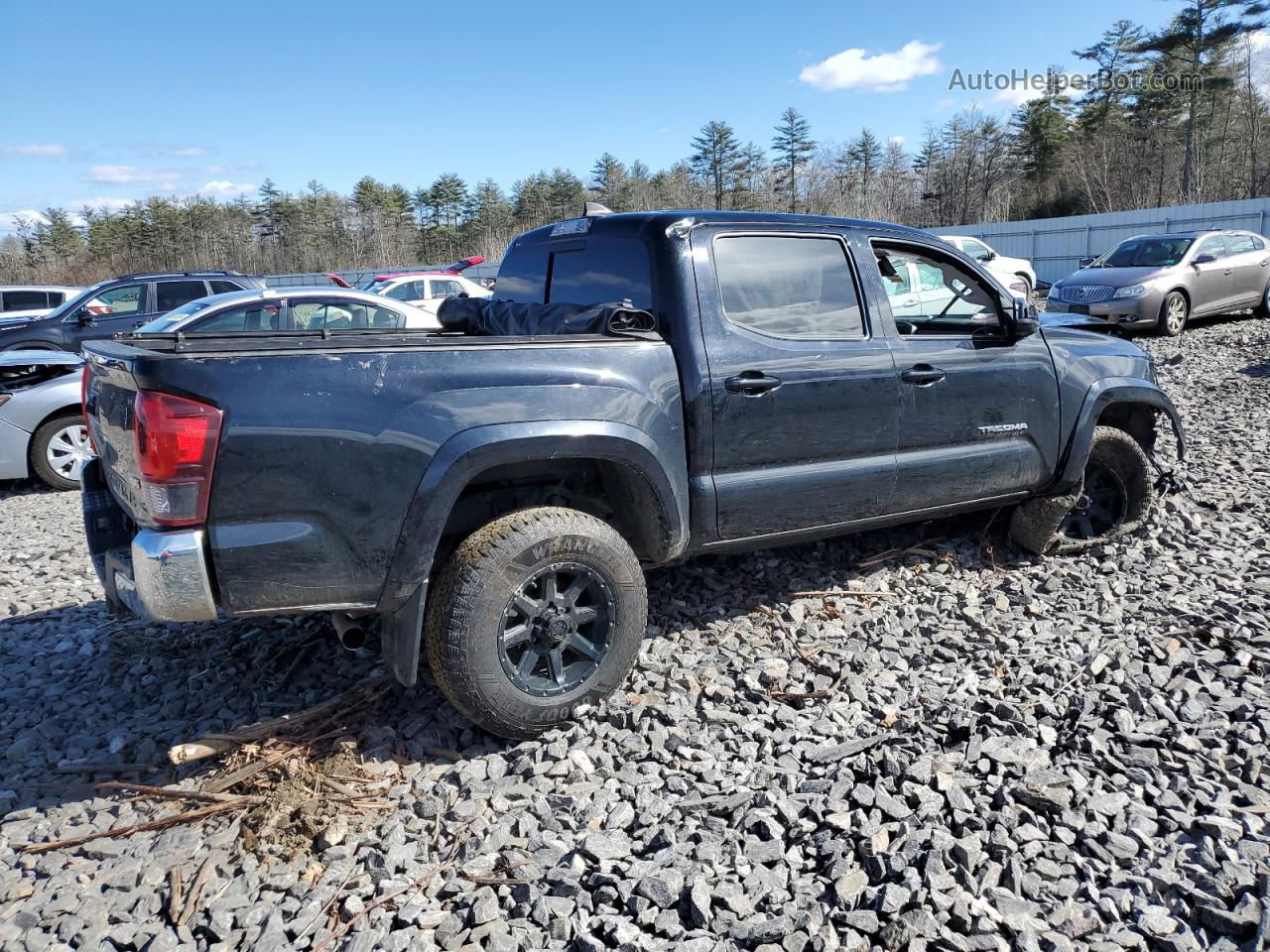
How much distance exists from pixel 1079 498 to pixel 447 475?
380cm

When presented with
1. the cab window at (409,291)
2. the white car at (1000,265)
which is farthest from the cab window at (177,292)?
the white car at (1000,265)

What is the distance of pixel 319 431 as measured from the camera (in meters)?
2.81

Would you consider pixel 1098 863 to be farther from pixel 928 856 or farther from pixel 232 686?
pixel 232 686

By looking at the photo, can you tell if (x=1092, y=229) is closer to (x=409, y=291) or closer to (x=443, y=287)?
(x=443, y=287)

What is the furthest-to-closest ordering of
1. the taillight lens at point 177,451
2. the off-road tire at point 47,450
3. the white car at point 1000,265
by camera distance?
the white car at point 1000,265 → the off-road tire at point 47,450 → the taillight lens at point 177,451

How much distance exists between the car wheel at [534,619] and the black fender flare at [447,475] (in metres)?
0.11

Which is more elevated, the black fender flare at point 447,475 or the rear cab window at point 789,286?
the rear cab window at point 789,286

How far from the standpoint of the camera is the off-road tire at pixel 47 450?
24.9 ft

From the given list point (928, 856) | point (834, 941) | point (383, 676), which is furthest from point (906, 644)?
point (383, 676)

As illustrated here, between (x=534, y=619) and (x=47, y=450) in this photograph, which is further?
(x=47, y=450)

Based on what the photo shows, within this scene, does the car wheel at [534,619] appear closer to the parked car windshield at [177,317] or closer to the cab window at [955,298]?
the cab window at [955,298]

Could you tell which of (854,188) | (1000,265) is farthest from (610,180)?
(1000,265)

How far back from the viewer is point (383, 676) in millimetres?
3762

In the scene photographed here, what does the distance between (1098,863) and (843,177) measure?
6299 centimetres
